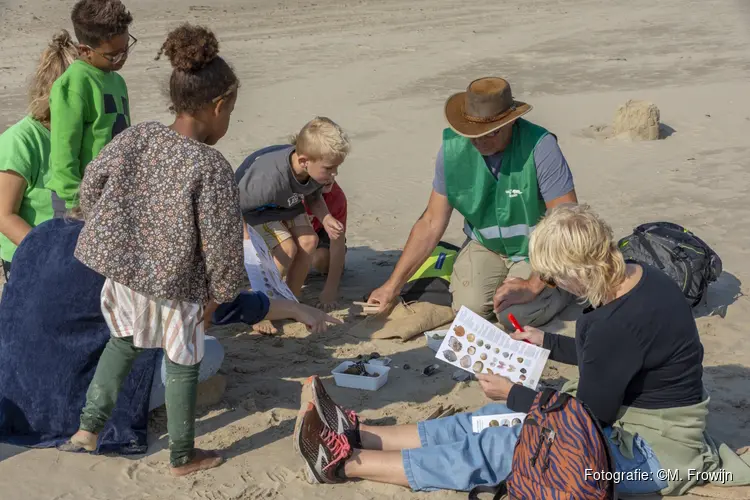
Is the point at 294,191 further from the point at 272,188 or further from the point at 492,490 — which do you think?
the point at 492,490

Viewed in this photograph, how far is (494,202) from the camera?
18.1 ft

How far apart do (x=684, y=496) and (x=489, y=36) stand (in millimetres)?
13364

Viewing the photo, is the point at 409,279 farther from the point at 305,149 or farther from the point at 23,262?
the point at 23,262

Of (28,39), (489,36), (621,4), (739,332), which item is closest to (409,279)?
(739,332)

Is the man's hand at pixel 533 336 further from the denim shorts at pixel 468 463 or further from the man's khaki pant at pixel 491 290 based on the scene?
the man's khaki pant at pixel 491 290

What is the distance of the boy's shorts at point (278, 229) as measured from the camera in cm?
584

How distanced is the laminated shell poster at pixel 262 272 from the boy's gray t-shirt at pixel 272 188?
22 cm

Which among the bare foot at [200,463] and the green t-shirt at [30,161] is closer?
the bare foot at [200,463]

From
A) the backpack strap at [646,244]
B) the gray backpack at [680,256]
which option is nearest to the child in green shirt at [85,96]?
the gray backpack at [680,256]

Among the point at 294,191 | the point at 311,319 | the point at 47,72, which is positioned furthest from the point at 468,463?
the point at 47,72

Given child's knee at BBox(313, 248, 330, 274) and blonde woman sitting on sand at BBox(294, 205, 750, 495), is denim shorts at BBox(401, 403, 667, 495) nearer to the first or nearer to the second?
blonde woman sitting on sand at BBox(294, 205, 750, 495)

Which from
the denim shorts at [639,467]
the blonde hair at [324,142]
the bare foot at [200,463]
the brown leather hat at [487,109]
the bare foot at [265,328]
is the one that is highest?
the brown leather hat at [487,109]

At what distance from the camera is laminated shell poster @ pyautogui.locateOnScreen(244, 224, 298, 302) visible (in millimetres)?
5207

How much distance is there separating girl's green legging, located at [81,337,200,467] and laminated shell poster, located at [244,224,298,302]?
55.1 inches
